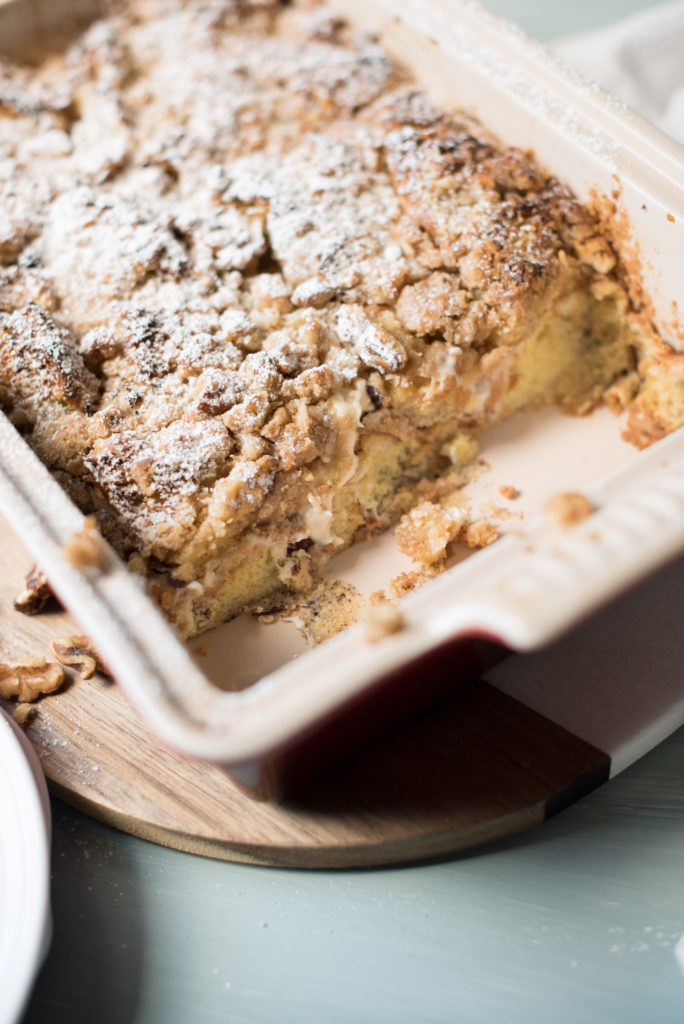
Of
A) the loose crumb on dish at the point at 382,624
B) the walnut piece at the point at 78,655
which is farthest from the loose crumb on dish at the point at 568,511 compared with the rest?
the walnut piece at the point at 78,655

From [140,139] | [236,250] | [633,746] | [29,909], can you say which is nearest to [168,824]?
[29,909]

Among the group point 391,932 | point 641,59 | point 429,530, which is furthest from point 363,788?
point 641,59

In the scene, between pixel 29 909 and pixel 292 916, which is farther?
pixel 292 916

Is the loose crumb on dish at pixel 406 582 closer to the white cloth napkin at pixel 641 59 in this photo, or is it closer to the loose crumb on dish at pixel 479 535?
the loose crumb on dish at pixel 479 535

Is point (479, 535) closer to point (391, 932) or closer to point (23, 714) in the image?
point (391, 932)

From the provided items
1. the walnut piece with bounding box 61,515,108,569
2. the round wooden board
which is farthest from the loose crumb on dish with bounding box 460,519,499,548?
the walnut piece with bounding box 61,515,108,569

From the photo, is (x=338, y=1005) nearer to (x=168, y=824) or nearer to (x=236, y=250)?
(x=168, y=824)
